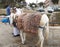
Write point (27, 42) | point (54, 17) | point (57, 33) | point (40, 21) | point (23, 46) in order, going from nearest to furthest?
point (40, 21) → point (23, 46) → point (27, 42) → point (57, 33) → point (54, 17)

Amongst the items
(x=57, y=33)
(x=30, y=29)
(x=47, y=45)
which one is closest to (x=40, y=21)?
(x=30, y=29)

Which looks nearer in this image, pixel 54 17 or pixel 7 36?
pixel 7 36

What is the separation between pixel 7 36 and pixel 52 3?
43.9 meters

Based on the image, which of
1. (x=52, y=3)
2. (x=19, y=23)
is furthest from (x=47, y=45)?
(x=52, y=3)

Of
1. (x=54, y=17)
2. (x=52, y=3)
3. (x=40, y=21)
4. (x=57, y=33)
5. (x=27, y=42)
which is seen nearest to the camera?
(x=40, y=21)

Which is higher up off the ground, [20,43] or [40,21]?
[40,21]

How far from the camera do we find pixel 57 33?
948 centimetres

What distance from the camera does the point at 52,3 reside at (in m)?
52.6

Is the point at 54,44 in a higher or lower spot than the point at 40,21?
lower

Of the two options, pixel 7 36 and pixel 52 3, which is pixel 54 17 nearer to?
pixel 7 36

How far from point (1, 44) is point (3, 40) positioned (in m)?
0.76

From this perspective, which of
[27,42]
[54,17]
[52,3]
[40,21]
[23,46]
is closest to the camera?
[40,21]

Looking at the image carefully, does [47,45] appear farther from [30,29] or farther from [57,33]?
[57,33]

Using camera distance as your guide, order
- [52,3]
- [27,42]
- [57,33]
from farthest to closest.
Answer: [52,3] → [57,33] → [27,42]
